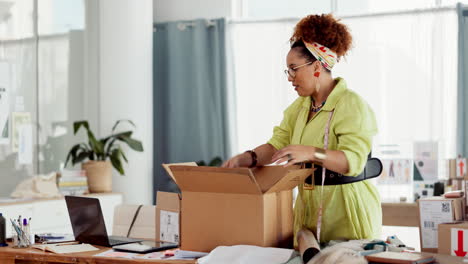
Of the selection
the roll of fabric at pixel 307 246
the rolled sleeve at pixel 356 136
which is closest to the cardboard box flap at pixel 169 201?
the roll of fabric at pixel 307 246

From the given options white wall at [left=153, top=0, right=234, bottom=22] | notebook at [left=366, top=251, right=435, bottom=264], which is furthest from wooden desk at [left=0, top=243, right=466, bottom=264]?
white wall at [left=153, top=0, right=234, bottom=22]

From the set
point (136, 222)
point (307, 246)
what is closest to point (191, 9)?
point (136, 222)

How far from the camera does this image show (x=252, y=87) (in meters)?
6.18

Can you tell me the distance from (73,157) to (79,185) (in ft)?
0.94

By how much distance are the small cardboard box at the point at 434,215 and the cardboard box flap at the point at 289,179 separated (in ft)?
1.36

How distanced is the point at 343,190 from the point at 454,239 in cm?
40

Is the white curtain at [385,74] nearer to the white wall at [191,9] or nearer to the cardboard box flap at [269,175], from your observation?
the white wall at [191,9]

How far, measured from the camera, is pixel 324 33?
8.23ft

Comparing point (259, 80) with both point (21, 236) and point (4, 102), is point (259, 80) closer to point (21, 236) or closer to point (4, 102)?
point (4, 102)

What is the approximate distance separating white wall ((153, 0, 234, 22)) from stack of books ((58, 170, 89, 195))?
5.95ft

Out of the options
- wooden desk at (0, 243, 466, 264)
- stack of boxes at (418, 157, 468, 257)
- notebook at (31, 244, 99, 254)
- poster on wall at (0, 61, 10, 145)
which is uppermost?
poster on wall at (0, 61, 10, 145)

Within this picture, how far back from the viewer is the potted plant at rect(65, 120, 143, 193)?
18.2 ft

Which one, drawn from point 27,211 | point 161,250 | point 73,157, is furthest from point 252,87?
point 161,250

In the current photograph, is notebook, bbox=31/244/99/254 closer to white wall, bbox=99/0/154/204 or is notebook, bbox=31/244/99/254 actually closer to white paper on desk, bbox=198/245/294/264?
white paper on desk, bbox=198/245/294/264
